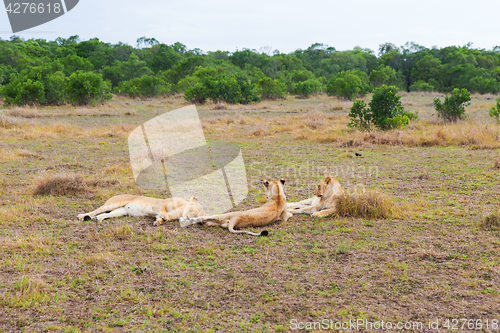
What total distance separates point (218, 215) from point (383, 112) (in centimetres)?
1152

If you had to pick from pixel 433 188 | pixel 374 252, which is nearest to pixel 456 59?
pixel 433 188

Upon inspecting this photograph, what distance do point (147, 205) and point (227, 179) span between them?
3.24 metres

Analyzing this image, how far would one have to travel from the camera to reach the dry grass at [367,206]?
19.6 ft

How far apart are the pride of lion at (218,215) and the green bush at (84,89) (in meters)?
24.3

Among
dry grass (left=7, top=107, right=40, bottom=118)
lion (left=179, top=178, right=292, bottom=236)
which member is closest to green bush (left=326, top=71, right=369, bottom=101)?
dry grass (left=7, top=107, right=40, bottom=118)

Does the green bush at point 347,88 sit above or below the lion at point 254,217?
above

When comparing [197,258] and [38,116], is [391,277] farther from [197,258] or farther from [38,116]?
[38,116]

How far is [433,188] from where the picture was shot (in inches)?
302

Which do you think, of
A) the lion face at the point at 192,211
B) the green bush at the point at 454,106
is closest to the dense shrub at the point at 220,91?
the green bush at the point at 454,106

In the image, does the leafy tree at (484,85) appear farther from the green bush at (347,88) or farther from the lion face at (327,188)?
the lion face at (327,188)

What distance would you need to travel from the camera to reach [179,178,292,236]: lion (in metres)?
5.49

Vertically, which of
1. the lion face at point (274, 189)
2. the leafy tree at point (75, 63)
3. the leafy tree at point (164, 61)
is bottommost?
the lion face at point (274, 189)

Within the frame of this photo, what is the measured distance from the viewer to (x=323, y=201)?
632cm

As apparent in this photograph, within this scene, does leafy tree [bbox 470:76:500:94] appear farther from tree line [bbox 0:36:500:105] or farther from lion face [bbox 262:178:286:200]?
lion face [bbox 262:178:286:200]
